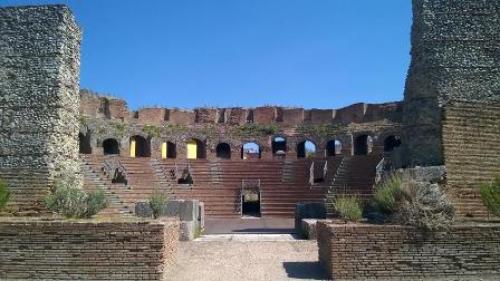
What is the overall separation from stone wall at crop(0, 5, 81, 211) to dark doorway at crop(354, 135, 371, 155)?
22.2m

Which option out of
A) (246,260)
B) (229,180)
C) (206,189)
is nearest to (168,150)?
(229,180)

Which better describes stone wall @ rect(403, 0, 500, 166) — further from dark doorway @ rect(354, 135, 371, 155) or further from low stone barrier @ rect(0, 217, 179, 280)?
dark doorway @ rect(354, 135, 371, 155)

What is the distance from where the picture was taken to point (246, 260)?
10328 millimetres

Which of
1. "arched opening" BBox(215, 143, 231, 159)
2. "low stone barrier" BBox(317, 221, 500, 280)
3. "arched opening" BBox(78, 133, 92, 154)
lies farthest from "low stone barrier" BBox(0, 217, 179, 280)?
"arched opening" BBox(215, 143, 231, 159)

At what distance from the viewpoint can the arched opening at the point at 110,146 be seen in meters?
31.2

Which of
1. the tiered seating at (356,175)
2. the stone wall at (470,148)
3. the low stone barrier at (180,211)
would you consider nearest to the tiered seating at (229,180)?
the tiered seating at (356,175)

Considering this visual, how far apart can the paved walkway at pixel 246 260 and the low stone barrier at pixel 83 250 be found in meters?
0.89

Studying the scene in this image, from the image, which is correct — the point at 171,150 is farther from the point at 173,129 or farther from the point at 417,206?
the point at 417,206

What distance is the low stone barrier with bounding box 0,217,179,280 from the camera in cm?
807

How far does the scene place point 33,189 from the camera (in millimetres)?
13500

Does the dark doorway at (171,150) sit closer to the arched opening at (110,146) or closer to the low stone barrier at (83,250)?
the arched opening at (110,146)

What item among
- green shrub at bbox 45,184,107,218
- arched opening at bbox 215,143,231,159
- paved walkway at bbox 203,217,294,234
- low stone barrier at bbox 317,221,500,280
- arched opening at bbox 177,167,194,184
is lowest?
paved walkway at bbox 203,217,294,234

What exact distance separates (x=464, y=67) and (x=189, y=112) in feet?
73.4

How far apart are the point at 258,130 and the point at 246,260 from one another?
75.3ft
